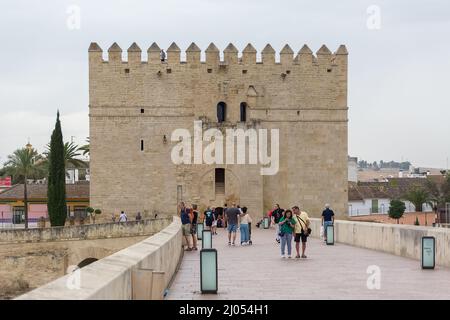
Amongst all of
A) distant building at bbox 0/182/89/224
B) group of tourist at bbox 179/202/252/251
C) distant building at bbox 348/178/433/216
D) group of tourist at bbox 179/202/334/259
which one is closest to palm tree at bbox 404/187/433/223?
distant building at bbox 348/178/433/216

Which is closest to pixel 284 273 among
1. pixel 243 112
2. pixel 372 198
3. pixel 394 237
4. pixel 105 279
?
pixel 394 237

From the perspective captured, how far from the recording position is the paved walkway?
10672 mm

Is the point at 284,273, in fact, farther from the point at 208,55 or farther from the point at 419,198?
the point at 419,198

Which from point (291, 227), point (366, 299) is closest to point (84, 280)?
point (366, 299)

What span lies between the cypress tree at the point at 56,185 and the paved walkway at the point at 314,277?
70.7ft

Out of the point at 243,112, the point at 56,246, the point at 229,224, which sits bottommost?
the point at 56,246

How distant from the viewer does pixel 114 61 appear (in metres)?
39.1

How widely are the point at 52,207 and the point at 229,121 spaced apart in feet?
31.5

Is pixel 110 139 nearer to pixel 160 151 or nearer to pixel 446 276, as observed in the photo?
pixel 160 151

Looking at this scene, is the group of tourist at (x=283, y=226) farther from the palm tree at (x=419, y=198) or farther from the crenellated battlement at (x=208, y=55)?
the palm tree at (x=419, y=198)

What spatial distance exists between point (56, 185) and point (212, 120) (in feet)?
27.1

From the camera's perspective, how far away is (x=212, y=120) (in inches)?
1540

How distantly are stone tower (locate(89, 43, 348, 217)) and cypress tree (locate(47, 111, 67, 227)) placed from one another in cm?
167

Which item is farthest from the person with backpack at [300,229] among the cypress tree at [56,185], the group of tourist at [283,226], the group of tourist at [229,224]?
the cypress tree at [56,185]
